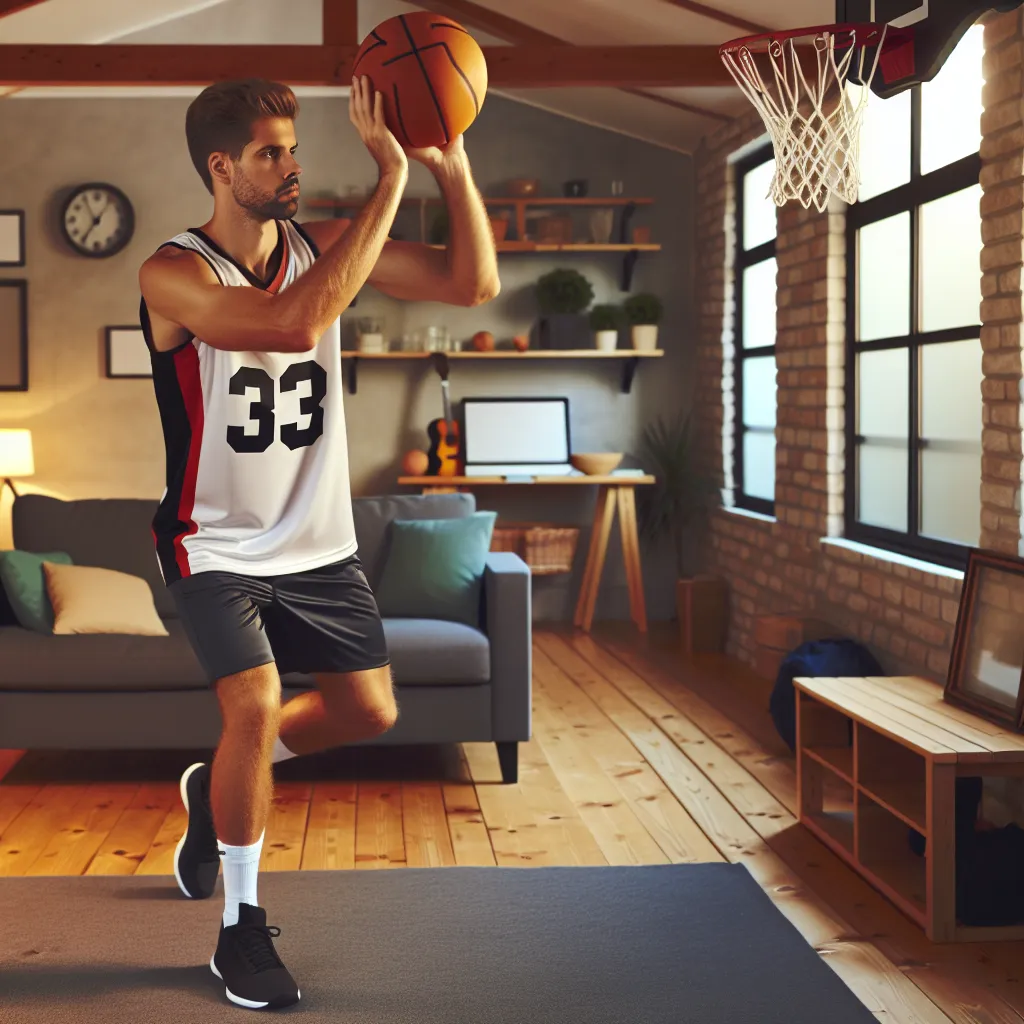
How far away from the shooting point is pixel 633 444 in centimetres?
747

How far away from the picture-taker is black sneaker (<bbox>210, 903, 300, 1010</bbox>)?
2.44 metres

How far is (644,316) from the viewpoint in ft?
23.3

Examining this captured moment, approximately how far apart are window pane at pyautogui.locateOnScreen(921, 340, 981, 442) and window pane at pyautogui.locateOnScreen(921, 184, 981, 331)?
9 centimetres

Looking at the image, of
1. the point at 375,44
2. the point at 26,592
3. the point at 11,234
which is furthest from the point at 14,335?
the point at 375,44

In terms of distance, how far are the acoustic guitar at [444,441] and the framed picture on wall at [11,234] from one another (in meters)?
2.31

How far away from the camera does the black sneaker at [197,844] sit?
2.99 metres

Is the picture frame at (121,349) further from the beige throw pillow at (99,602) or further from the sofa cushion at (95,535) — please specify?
the beige throw pillow at (99,602)

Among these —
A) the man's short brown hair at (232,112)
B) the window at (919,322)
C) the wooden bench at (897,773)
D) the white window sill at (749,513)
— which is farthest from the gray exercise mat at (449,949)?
the white window sill at (749,513)

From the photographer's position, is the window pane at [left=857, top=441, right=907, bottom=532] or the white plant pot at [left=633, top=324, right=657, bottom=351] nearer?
the window pane at [left=857, top=441, right=907, bottom=532]

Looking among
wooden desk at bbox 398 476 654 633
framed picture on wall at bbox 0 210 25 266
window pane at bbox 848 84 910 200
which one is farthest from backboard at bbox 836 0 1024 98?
framed picture on wall at bbox 0 210 25 266

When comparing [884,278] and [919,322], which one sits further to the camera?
[884,278]

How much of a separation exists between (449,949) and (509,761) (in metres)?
1.36

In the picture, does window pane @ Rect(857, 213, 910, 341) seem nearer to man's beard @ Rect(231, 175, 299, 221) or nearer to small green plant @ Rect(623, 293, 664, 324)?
small green plant @ Rect(623, 293, 664, 324)

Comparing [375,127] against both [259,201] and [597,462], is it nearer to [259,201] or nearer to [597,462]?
[259,201]
